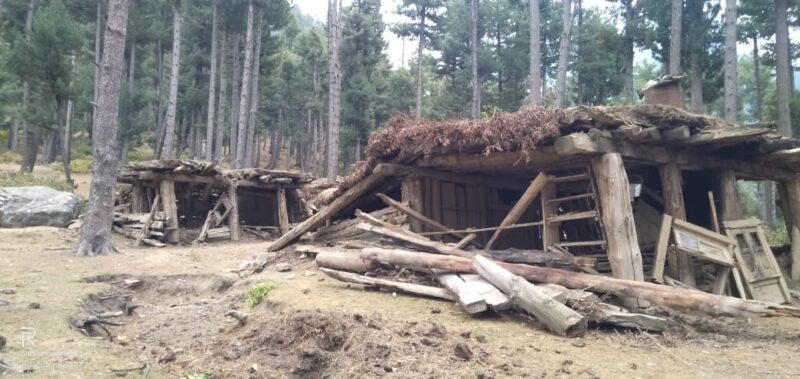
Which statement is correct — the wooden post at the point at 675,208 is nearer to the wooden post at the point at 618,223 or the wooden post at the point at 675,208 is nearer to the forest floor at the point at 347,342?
the forest floor at the point at 347,342

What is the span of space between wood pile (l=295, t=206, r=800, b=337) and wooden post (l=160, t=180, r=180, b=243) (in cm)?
829

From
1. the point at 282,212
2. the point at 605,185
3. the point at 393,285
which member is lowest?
the point at 393,285

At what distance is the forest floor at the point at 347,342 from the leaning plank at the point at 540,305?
142 millimetres

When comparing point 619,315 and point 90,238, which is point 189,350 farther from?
point 90,238

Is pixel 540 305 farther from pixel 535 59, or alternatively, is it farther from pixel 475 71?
pixel 475 71

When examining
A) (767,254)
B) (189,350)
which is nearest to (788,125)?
(767,254)

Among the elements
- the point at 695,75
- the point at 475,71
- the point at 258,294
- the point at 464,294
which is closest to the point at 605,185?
the point at 464,294

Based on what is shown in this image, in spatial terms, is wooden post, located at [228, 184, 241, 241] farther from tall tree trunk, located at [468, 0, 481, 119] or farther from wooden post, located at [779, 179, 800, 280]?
tall tree trunk, located at [468, 0, 481, 119]

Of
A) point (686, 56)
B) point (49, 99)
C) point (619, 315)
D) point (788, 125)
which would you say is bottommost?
point (619, 315)

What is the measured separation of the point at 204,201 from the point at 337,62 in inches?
285

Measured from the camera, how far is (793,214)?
9.98 meters

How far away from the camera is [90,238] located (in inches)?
431

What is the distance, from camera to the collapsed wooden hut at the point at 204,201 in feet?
47.8

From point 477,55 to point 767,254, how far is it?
24036mm
